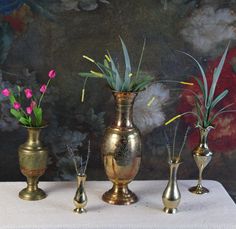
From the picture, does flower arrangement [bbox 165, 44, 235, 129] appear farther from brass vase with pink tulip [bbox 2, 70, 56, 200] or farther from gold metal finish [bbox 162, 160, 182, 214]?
brass vase with pink tulip [bbox 2, 70, 56, 200]

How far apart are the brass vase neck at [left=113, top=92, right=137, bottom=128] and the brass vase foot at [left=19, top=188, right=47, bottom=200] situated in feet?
1.03

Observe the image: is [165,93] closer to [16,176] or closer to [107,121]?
[107,121]

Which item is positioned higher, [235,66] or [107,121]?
[235,66]

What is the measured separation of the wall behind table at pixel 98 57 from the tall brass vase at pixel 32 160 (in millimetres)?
217

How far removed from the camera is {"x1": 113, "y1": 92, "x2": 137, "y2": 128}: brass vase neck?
1.31 m

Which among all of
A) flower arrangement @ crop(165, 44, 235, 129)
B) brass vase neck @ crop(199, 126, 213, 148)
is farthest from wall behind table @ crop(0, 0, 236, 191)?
brass vase neck @ crop(199, 126, 213, 148)

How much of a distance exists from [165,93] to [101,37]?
0.96 feet

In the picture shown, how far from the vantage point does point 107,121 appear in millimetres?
1577

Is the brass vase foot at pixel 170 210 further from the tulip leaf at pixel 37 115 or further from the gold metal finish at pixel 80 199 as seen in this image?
the tulip leaf at pixel 37 115

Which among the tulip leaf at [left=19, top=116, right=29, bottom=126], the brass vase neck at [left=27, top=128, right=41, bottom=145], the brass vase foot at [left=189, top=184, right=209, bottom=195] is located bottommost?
the brass vase foot at [left=189, top=184, right=209, bottom=195]

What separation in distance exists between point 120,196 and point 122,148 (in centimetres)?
16

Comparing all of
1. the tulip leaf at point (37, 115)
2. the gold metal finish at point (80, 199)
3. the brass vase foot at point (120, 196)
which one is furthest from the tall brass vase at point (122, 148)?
the tulip leaf at point (37, 115)

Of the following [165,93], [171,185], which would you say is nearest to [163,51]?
[165,93]

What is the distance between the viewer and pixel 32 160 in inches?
52.8
